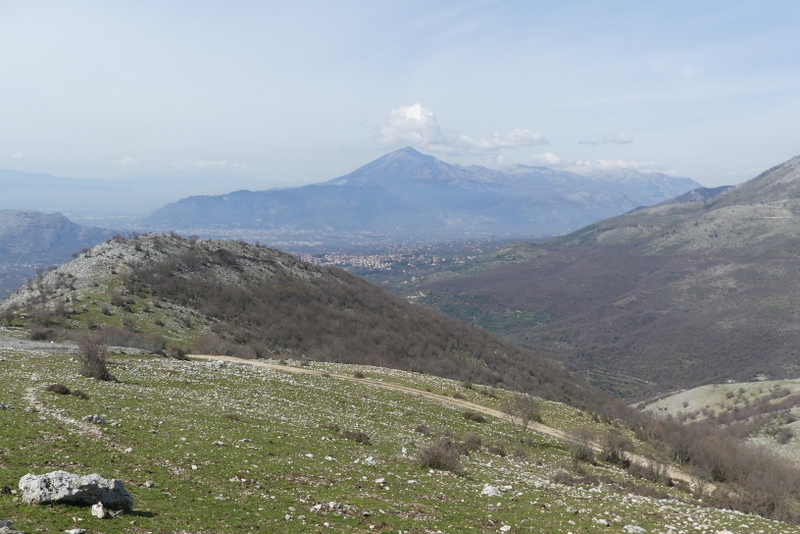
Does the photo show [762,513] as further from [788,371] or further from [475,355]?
[788,371]

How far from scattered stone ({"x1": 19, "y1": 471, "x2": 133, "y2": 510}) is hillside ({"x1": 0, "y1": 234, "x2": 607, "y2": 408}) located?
1302 inches

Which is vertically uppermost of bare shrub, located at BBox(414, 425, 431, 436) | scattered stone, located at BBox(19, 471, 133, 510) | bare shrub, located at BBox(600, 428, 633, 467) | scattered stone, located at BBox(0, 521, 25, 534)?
scattered stone, located at BBox(0, 521, 25, 534)

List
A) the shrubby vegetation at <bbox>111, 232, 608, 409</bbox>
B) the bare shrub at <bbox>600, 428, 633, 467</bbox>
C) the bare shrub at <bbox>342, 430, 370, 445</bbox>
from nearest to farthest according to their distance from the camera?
the bare shrub at <bbox>342, 430, 370, 445</bbox> → the bare shrub at <bbox>600, 428, 633, 467</bbox> → the shrubby vegetation at <bbox>111, 232, 608, 409</bbox>

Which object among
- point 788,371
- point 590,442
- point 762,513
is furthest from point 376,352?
point 788,371

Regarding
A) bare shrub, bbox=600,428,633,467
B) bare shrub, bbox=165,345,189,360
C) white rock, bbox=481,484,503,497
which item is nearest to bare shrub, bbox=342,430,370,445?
white rock, bbox=481,484,503,497

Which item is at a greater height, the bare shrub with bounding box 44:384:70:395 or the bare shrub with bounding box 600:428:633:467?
the bare shrub with bounding box 44:384:70:395

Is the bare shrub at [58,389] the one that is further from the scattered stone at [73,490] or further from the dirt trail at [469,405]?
the dirt trail at [469,405]

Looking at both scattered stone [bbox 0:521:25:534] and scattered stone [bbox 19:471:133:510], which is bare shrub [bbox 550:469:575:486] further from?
scattered stone [bbox 0:521:25:534]

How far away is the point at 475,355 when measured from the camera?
95125 mm

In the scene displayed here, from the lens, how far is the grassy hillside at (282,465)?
499 inches

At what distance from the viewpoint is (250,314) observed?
254 feet

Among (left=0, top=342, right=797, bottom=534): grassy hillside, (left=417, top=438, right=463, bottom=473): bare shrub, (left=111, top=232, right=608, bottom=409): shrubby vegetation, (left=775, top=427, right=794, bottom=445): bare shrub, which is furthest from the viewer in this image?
(left=111, top=232, right=608, bottom=409): shrubby vegetation

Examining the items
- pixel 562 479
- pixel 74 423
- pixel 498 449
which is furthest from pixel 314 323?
pixel 74 423

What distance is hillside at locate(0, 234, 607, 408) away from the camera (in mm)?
57062
